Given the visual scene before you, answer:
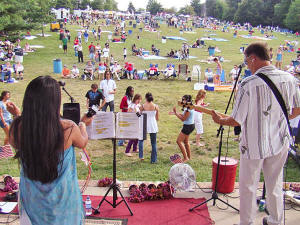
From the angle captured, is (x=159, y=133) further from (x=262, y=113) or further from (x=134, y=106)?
(x=262, y=113)

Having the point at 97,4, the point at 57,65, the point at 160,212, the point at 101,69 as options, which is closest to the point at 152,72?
the point at 101,69

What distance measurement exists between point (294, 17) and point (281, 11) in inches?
369

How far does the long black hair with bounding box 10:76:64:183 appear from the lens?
242 centimetres

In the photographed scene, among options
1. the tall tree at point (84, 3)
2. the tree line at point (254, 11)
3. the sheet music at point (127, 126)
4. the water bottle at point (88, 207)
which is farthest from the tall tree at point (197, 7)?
the water bottle at point (88, 207)

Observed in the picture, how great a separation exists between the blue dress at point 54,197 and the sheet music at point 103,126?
6.66 ft

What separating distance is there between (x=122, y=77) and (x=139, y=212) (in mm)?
15766

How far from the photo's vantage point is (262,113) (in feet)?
11.9

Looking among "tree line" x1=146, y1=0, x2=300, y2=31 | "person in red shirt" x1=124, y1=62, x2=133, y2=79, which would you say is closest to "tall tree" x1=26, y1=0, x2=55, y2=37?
"person in red shirt" x1=124, y1=62, x2=133, y2=79

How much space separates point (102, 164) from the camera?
762cm

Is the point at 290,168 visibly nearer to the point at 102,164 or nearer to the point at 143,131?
the point at 143,131

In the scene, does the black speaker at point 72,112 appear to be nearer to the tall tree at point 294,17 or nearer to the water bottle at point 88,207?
the water bottle at point 88,207

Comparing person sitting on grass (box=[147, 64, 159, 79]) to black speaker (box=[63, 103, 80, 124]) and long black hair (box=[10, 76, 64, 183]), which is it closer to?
black speaker (box=[63, 103, 80, 124])

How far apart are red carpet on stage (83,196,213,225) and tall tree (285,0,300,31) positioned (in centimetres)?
7028

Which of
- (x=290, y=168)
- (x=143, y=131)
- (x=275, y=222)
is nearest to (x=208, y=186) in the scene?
(x=143, y=131)
